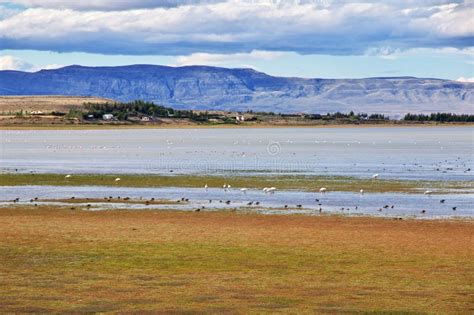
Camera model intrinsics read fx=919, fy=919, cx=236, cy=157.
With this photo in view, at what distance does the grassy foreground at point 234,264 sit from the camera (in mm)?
20266

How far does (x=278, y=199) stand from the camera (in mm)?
45844

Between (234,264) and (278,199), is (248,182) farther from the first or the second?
(234,264)

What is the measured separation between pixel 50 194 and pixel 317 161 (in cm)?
3604

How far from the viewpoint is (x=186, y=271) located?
2425 centimetres

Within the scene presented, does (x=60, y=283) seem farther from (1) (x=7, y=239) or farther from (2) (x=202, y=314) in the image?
(1) (x=7, y=239)

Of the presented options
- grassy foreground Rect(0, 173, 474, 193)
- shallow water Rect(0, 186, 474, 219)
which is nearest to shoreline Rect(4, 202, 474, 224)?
shallow water Rect(0, 186, 474, 219)

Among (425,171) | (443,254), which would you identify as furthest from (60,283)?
(425,171)

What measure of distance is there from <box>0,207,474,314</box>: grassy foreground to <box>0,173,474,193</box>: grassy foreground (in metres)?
15.6

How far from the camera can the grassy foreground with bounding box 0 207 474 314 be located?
20.3 m

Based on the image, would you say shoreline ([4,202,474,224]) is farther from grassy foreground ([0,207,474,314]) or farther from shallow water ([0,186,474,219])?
grassy foreground ([0,207,474,314])

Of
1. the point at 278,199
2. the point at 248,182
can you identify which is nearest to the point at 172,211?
the point at 278,199

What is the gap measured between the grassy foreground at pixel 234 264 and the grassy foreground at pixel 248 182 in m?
15.6

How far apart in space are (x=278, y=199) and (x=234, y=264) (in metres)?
20.5

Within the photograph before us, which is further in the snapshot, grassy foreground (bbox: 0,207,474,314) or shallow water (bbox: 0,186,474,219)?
shallow water (bbox: 0,186,474,219)
